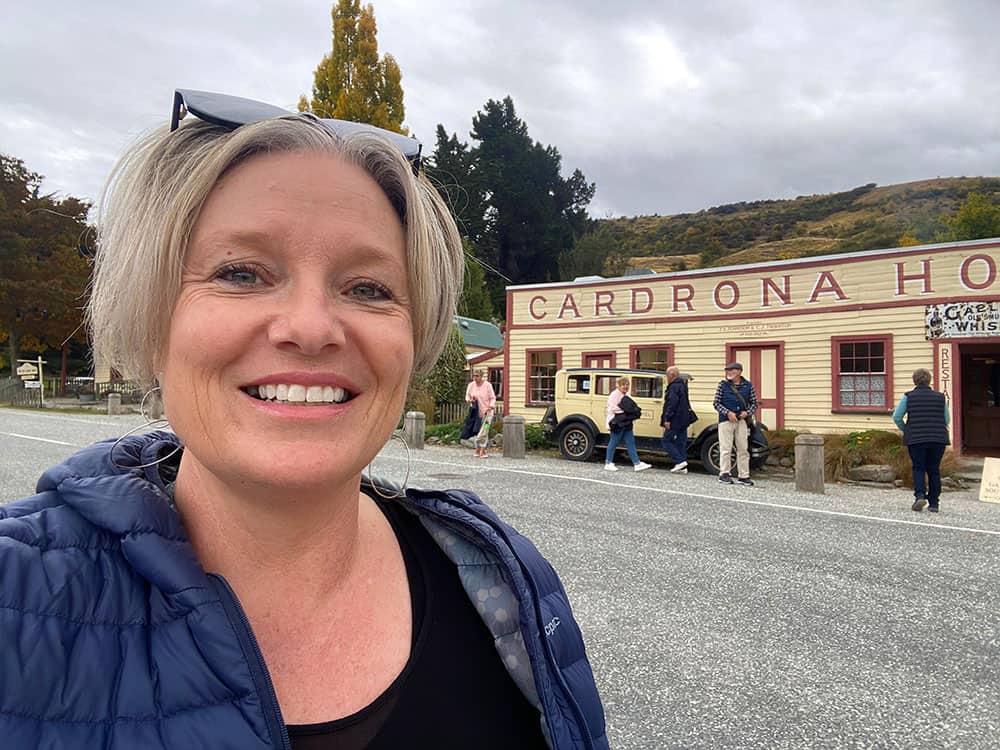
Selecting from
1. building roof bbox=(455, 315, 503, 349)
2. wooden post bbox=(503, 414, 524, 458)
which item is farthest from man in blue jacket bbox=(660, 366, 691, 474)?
building roof bbox=(455, 315, 503, 349)

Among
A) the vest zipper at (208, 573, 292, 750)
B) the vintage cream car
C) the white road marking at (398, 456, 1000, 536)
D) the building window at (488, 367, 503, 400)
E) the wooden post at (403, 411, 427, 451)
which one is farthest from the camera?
the building window at (488, 367, 503, 400)

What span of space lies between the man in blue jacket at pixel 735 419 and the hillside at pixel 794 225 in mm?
52552

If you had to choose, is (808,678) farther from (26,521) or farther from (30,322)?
(30,322)

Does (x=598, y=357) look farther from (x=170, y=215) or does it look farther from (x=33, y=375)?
(x=33, y=375)

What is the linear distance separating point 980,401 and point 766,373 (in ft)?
21.1

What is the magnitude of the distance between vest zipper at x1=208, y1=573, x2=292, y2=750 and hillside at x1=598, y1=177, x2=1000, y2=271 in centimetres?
6339

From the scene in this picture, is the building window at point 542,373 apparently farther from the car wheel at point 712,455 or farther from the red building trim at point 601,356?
the car wheel at point 712,455

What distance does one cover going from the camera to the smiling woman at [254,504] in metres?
0.90

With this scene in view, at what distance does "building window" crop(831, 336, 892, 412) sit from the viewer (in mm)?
14906

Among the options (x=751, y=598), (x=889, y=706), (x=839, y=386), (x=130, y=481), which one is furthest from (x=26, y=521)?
(x=839, y=386)

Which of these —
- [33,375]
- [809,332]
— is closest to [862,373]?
[809,332]

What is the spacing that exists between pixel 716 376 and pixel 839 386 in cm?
294

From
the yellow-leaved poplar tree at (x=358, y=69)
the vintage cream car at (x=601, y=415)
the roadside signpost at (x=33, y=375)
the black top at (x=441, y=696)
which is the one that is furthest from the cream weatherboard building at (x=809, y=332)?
the roadside signpost at (x=33, y=375)

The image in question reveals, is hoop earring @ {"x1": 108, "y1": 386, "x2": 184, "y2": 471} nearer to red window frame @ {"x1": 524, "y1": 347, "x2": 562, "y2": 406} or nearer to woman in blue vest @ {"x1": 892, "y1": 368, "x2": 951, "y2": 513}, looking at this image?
woman in blue vest @ {"x1": 892, "y1": 368, "x2": 951, "y2": 513}
